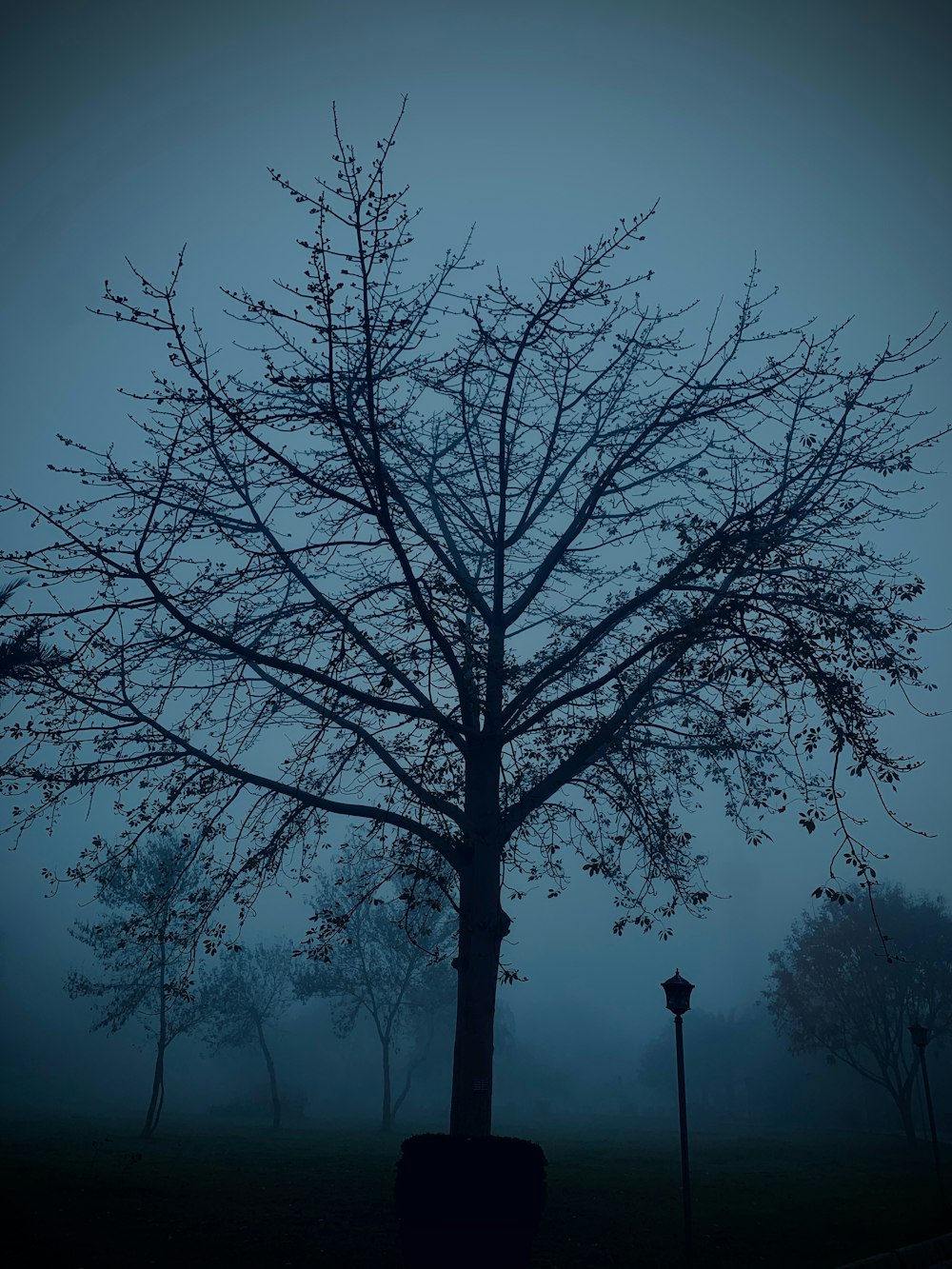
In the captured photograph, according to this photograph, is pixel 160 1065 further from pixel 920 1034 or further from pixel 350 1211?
pixel 920 1034

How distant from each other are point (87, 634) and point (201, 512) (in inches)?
88.5

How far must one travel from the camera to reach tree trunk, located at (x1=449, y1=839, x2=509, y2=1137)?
9.43 metres

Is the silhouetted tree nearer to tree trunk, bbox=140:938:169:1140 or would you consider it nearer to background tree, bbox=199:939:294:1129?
tree trunk, bbox=140:938:169:1140

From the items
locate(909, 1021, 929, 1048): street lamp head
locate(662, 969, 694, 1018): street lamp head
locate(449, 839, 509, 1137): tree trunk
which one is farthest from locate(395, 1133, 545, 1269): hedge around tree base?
locate(909, 1021, 929, 1048): street lamp head

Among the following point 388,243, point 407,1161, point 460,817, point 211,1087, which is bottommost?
point 211,1087

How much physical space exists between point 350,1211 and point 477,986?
563 centimetres

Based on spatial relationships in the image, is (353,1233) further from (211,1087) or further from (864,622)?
(211,1087)

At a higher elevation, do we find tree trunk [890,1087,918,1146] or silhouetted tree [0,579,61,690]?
silhouetted tree [0,579,61,690]

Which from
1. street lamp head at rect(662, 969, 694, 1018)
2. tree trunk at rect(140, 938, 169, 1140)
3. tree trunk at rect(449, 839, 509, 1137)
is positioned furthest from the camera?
tree trunk at rect(140, 938, 169, 1140)

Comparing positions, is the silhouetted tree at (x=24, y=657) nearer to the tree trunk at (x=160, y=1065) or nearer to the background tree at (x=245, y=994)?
the tree trunk at (x=160, y=1065)

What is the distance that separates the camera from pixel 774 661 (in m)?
9.71

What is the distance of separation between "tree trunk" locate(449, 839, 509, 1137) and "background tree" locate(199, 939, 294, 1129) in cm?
3562

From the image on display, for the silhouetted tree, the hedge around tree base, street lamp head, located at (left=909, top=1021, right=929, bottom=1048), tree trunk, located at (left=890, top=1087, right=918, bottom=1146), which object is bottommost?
tree trunk, located at (left=890, top=1087, right=918, bottom=1146)

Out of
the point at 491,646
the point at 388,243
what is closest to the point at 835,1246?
the point at 491,646
